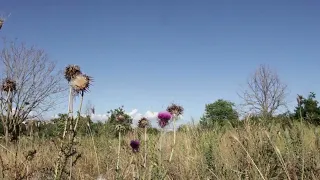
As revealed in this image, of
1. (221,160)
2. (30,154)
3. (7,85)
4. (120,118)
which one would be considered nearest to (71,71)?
(120,118)

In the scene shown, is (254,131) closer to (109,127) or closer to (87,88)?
(87,88)

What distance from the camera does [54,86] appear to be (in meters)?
36.1

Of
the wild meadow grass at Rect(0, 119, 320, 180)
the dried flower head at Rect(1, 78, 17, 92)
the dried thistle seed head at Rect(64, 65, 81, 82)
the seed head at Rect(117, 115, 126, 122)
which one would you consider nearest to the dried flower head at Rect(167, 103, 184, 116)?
the wild meadow grass at Rect(0, 119, 320, 180)

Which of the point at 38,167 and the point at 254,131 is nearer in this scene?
the point at 254,131

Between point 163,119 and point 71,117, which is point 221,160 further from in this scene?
point 71,117

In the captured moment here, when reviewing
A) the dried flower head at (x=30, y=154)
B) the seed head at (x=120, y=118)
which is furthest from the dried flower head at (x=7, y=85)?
the dried flower head at (x=30, y=154)

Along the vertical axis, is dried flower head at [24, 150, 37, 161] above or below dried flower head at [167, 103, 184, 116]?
below

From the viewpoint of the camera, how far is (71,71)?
3346mm

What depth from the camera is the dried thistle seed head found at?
3295mm

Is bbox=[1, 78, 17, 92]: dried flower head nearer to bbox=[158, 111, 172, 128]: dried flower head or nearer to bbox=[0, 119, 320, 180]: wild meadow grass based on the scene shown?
bbox=[0, 119, 320, 180]: wild meadow grass

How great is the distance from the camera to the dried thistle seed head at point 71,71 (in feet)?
10.8

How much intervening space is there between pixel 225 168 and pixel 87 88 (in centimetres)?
202

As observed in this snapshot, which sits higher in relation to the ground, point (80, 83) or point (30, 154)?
point (80, 83)

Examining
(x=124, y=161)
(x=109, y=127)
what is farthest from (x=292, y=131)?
(x=109, y=127)
